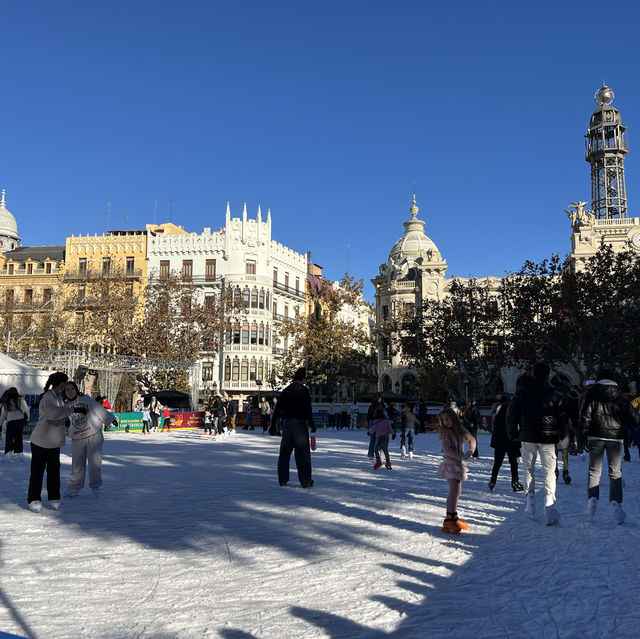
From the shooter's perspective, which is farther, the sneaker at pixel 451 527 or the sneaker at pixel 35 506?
the sneaker at pixel 35 506

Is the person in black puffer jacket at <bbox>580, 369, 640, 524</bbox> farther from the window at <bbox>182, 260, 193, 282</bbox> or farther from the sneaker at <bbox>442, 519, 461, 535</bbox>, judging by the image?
the window at <bbox>182, 260, 193, 282</bbox>

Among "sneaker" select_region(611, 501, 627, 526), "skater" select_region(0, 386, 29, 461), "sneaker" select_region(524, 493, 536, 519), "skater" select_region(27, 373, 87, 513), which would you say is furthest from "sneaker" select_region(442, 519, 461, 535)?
"skater" select_region(0, 386, 29, 461)

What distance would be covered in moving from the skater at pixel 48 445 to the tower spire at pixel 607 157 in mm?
69740

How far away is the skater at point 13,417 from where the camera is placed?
13.5 m

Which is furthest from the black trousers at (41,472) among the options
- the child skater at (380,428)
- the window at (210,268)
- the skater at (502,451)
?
the window at (210,268)

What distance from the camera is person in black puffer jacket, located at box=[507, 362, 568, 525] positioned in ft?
24.6

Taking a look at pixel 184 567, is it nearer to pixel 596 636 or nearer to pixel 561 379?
pixel 596 636

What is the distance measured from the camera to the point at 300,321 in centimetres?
5100

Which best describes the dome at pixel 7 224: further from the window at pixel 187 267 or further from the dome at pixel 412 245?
the dome at pixel 412 245

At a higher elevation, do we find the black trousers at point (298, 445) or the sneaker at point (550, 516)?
the black trousers at point (298, 445)

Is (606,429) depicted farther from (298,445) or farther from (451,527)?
(298,445)

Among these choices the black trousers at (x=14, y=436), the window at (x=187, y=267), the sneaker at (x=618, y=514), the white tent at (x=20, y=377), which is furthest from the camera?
the window at (x=187, y=267)

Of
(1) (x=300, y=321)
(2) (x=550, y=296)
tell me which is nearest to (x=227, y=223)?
(1) (x=300, y=321)

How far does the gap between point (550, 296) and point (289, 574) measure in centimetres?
3079
